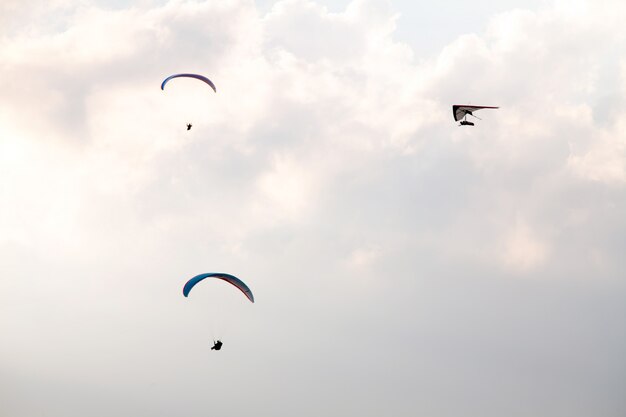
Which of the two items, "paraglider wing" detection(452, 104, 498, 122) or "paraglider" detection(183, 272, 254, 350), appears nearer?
"paraglider" detection(183, 272, 254, 350)

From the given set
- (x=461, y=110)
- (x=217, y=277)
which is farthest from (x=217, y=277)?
(x=461, y=110)

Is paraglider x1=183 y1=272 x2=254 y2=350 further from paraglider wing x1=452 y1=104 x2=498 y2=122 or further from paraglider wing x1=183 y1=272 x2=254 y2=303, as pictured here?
paraglider wing x1=452 y1=104 x2=498 y2=122

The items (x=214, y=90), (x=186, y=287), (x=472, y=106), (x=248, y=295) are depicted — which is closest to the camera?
(x=186, y=287)

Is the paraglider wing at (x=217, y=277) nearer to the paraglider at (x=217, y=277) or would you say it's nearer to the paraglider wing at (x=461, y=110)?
the paraglider at (x=217, y=277)

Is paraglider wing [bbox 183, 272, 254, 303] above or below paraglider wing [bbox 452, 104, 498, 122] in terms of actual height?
below

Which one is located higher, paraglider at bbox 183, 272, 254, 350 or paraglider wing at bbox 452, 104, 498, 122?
paraglider wing at bbox 452, 104, 498, 122

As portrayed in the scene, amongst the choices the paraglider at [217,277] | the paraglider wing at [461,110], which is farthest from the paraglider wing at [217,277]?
the paraglider wing at [461,110]

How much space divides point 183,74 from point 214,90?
444cm

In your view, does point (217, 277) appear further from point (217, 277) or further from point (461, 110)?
point (461, 110)

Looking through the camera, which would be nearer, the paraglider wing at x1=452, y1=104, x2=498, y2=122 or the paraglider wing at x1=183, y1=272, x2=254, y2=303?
the paraglider wing at x1=183, y1=272, x2=254, y2=303

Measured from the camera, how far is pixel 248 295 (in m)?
75.6

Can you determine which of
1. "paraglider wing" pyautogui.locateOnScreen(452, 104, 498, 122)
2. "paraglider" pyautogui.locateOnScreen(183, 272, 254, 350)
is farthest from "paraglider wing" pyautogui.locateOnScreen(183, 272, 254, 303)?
"paraglider wing" pyautogui.locateOnScreen(452, 104, 498, 122)

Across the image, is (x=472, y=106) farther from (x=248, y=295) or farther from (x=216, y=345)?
(x=216, y=345)

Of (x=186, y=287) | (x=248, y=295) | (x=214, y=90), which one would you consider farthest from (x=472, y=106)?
(x=186, y=287)
